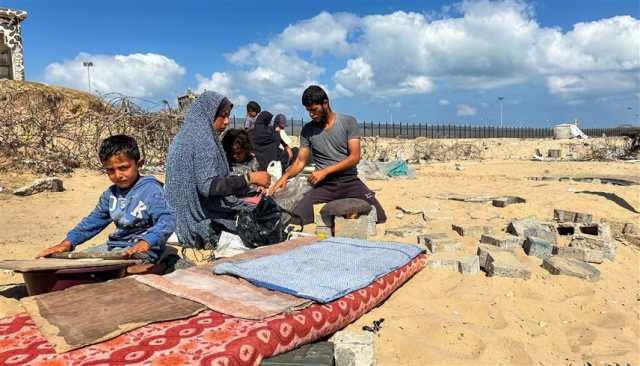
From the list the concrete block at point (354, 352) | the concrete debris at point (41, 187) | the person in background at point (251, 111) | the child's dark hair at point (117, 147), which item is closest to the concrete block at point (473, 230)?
the concrete block at point (354, 352)

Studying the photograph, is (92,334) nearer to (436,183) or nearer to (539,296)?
(539,296)

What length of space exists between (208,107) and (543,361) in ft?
10.7

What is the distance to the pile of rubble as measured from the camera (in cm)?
386

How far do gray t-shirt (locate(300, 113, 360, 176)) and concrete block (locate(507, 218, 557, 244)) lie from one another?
1.88m

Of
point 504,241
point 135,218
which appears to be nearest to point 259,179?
point 135,218

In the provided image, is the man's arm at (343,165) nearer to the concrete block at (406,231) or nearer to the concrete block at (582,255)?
the concrete block at (406,231)

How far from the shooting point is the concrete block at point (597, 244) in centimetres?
447

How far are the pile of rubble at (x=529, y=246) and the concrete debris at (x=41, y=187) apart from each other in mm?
6338

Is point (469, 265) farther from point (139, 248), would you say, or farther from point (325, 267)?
point (139, 248)

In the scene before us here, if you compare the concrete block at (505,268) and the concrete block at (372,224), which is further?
the concrete block at (372,224)

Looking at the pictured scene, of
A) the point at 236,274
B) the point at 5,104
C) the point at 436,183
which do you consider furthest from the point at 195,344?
the point at 5,104

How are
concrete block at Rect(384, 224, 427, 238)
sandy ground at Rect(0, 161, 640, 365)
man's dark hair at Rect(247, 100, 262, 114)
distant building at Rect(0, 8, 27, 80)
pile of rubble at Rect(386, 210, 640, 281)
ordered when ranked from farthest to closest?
distant building at Rect(0, 8, 27, 80)
man's dark hair at Rect(247, 100, 262, 114)
concrete block at Rect(384, 224, 427, 238)
pile of rubble at Rect(386, 210, 640, 281)
sandy ground at Rect(0, 161, 640, 365)

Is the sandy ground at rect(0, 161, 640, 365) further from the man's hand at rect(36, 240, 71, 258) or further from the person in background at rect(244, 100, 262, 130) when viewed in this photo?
the person in background at rect(244, 100, 262, 130)

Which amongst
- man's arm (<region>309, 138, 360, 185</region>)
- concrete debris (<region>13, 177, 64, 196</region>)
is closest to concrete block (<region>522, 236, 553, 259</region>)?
man's arm (<region>309, 138, 360, 185</region>)
